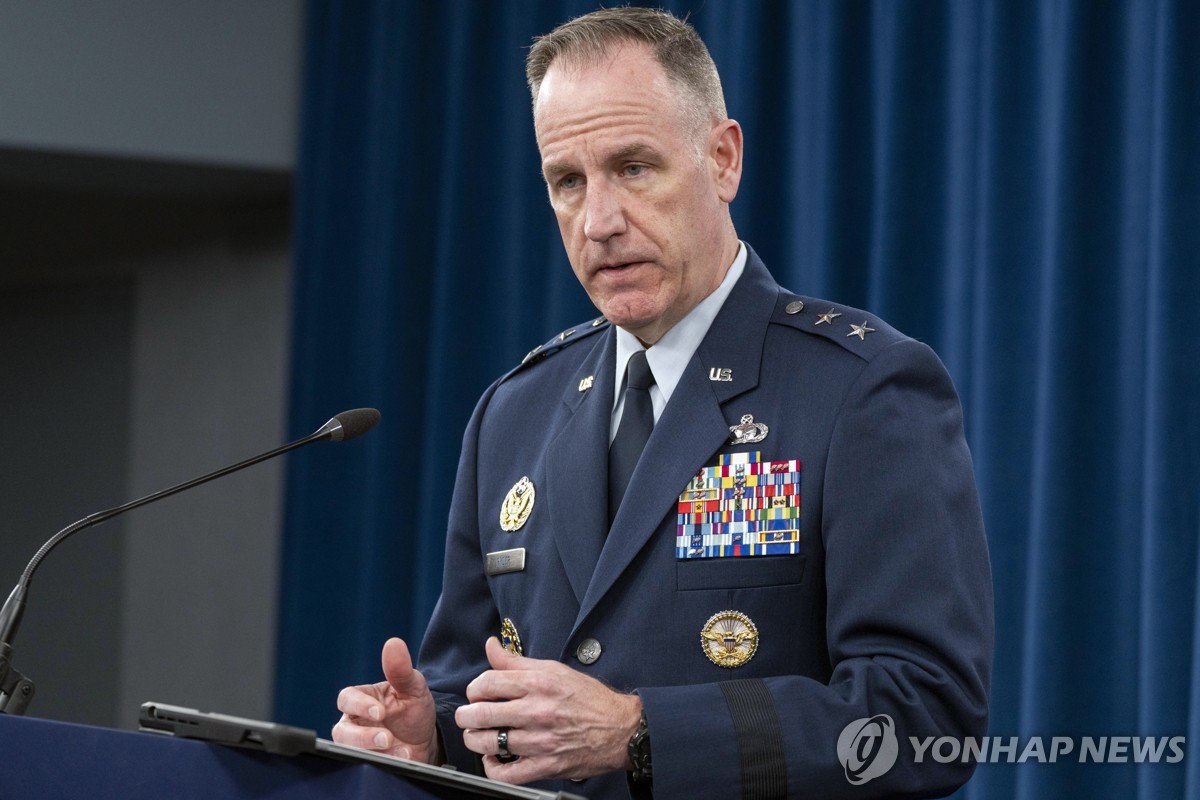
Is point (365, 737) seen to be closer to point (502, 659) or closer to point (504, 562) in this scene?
point (502, 659)

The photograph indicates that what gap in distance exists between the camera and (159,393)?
4293mm

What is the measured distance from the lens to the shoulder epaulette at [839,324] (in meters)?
1.57

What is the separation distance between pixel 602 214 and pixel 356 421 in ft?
1.20

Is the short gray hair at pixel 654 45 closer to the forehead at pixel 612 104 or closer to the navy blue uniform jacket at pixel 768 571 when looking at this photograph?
the forehead at pixel 612 104

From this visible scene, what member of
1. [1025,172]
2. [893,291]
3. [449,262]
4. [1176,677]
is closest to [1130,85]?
[1025,172]

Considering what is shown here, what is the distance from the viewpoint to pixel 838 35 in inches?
116

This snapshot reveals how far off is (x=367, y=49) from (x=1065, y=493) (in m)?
2.23

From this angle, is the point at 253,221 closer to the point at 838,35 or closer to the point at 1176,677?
the point at 838,35

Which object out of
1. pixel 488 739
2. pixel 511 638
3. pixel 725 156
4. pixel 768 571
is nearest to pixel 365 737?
pixel 488 739

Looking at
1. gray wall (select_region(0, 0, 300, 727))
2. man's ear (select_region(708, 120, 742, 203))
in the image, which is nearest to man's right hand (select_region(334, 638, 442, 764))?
man's ear (select_region(708, 120, 742, 203))

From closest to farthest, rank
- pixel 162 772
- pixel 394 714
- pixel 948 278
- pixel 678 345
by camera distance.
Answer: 1. pixel 162 772
2. pixel 394 714
3. pixel 678 345
4. pixel 948 278

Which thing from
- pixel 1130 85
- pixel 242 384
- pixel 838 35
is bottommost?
pixel 242 384

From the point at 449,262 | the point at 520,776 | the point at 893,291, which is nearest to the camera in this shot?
the point at 520,776

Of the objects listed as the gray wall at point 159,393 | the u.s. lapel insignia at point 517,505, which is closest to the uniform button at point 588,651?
the u.s. lapel insignia at point 517,505
